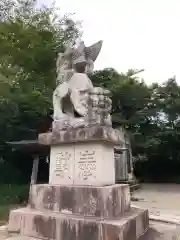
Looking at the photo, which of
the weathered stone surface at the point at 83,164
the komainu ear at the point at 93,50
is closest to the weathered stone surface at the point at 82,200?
the weathered stone surface at the point at 83,164

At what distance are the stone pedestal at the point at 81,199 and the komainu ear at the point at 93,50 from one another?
1.40m

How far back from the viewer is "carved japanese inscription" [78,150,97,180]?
129 inches

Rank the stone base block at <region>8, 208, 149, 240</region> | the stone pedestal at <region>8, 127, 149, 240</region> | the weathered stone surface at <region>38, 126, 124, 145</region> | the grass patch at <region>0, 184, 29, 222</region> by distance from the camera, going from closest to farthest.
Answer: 1. the stone base block at <region>8, 208, 149, 240</region>
2. the stone pedestal at <region>8, 127, 149, 240</region>
3. the weathered stone surface at <region>38, 126, 124, 145</region>
4. the grass patch at <region>0, 184, 29, 222</region>

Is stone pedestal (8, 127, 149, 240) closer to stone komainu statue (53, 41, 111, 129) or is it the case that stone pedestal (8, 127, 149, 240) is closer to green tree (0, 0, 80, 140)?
stone komainu statue (53, 41, 111, 129)

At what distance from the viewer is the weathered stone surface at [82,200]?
2967mm

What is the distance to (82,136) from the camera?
3307 mm

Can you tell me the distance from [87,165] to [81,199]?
0.45 meters

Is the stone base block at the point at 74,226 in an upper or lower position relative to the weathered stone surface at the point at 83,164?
lower

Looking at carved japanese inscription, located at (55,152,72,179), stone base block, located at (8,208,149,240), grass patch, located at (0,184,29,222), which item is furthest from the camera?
Answer: grass patch, located at (0,184,29,222)

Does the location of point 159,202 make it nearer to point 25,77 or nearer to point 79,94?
point 79,94

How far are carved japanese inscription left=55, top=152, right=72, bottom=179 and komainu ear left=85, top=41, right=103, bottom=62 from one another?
168 centimetres

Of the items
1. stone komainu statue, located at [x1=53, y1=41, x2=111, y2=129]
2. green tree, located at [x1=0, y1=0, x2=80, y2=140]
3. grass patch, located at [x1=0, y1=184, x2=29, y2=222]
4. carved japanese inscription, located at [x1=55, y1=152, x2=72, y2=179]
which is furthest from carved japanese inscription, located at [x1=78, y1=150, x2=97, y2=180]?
green tree, located at [x1=0, y1=0, x2=80, y2=140]

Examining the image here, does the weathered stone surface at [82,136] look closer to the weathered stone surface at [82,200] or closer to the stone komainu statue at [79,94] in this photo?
the stone komainu statue at [79,94]

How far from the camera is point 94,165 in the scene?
3.27 m
